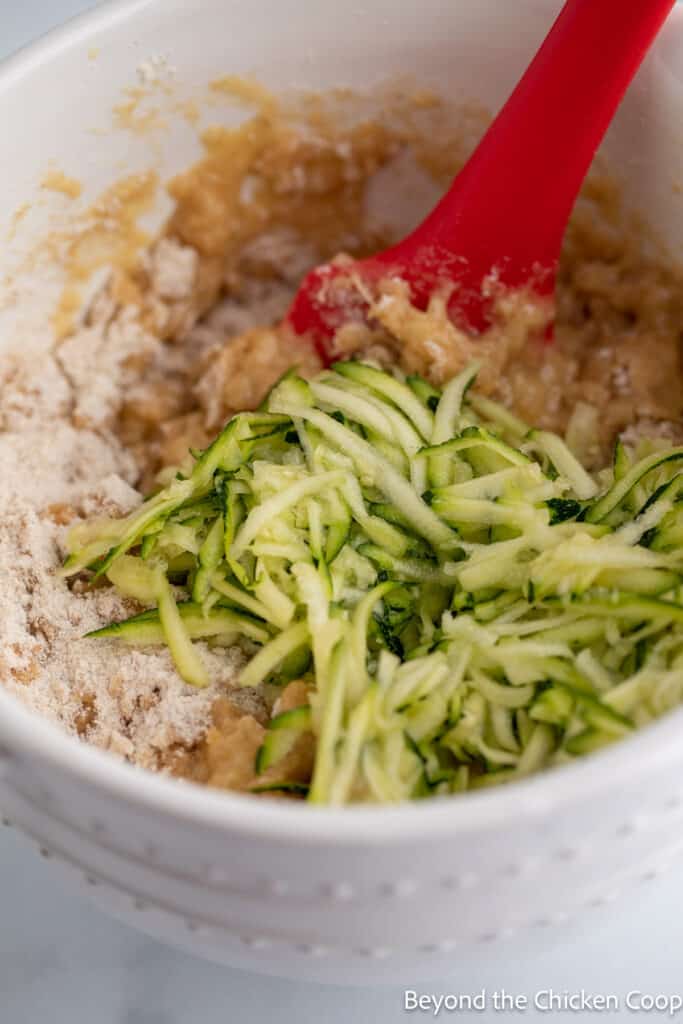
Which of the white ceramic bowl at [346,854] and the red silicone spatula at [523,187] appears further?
the red silicone spatula at [523,187]

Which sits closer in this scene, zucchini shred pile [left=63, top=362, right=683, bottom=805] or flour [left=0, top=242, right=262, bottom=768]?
zucchini shred pile [left=63, top=362, right=683, bottom=805]

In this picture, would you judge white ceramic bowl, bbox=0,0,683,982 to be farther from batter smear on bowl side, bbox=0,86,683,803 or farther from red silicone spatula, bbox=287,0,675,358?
red silicone spatula, bbox=287,0,675,358

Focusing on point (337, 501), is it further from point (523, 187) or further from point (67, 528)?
point (523, 187)

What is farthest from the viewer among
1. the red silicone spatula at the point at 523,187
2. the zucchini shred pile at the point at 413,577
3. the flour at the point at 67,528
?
the red silicone spatula at the point at 523,187

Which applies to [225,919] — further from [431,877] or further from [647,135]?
[647,135]

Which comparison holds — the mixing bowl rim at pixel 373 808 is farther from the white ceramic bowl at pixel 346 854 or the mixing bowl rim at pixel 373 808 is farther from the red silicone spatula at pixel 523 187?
the red silicone spatula at pixel 523 187

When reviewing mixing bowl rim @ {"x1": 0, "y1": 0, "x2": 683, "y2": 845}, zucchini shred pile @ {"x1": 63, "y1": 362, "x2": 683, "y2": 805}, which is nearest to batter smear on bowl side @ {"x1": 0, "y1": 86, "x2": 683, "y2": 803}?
zucchini shred pile @ {"x1": 63, "y1": 362, "x2": 683, "y2": 805}

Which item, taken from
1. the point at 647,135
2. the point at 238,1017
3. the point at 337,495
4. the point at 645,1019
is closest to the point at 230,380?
the point at 337,495

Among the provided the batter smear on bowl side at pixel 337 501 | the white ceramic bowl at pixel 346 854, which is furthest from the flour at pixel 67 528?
the white ceramic bowl at pixel 346 854
